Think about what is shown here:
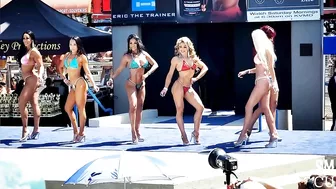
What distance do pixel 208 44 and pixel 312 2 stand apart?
8.97 feet

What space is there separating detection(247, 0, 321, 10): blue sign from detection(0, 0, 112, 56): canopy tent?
127 inches

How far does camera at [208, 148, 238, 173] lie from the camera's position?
4688 millimetres

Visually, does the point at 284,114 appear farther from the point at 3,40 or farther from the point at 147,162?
the point at 147,162

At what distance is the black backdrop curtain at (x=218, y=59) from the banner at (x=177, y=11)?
0.60m

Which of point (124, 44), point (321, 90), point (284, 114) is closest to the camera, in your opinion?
point (284, 114)

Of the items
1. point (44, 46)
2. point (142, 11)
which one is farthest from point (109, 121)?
point (142, 11)

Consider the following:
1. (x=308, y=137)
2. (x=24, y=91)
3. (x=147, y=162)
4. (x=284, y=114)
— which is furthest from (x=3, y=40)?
(x=147, y=162)

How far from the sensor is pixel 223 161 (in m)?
4.73

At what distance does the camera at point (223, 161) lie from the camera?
185 inches

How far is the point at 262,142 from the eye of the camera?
1011 cm

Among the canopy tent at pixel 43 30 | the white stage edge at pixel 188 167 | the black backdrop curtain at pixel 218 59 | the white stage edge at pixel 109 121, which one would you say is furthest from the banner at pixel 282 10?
the white stage edge at pixel 188 167

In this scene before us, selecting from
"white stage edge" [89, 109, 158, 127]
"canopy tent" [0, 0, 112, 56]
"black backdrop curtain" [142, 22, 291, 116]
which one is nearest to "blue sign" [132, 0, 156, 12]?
"black backdrop curtain" [142, 22, 291, 116]

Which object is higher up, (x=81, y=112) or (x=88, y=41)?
(x=88, y=41)

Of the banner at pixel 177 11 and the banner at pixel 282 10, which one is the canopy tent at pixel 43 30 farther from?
the banner at pixel 282 10
